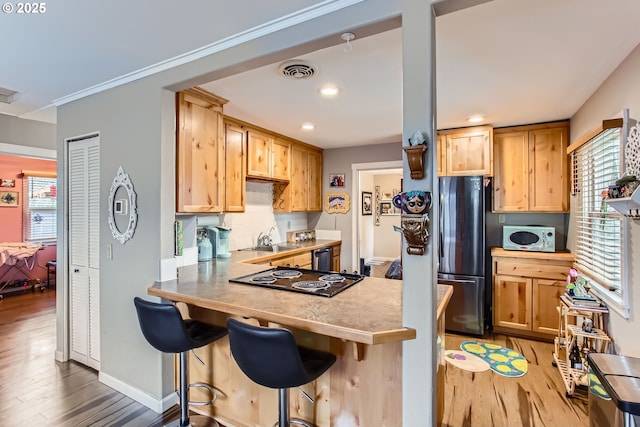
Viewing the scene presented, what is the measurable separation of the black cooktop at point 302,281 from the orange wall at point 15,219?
5621 mm

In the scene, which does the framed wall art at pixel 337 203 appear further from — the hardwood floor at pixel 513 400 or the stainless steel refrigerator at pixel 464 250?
the hardwood floor at pixel 513 400

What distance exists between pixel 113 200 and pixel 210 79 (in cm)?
123

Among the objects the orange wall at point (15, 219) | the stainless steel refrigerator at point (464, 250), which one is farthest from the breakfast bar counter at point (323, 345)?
the orange wall at point (15, 219)

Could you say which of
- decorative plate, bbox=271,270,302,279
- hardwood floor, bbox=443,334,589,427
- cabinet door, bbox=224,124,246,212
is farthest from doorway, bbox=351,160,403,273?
decorative plate, bbox=271,270,302,279

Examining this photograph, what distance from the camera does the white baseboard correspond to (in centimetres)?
224

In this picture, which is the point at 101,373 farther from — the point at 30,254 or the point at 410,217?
the point at 30,254

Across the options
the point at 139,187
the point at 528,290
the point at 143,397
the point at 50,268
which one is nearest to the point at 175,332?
the point at 143,397

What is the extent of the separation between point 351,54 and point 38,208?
6.71m

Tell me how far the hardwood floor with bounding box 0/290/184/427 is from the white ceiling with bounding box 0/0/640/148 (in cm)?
235

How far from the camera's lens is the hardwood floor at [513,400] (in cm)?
215

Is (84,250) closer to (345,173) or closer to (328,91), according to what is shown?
(328,91)

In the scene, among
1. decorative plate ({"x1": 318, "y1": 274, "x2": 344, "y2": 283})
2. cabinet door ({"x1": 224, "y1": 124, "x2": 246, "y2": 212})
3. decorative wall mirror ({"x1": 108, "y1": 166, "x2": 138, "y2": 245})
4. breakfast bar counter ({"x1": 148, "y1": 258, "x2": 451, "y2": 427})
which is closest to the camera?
breakfast bar counter ({"x1": 148, "y1": 258, "x2": 451, "y2": 427})

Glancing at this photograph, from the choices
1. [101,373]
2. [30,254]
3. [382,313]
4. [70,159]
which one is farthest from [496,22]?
[30,254]

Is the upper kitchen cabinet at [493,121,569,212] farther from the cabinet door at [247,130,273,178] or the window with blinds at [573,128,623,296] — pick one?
the cabinet door at [247,130,273,178]
